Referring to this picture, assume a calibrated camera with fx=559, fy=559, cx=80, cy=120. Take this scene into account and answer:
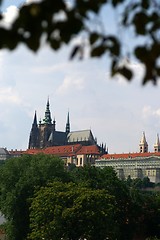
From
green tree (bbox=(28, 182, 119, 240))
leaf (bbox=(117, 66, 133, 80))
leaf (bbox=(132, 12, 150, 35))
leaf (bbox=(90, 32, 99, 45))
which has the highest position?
leaf (bbox=(132, 12, 150, 35))

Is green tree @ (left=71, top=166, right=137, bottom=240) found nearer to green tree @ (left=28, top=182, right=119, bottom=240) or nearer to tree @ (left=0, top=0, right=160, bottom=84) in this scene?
green tree @ (left=28, top=182, right=119, bottom=240)

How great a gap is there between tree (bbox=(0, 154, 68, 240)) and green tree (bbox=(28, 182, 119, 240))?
5.81 metres

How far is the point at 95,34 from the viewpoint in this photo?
4559 mm

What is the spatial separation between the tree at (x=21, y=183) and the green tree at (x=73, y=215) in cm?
581

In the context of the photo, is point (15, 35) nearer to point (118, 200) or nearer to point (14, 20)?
point (14, 20)

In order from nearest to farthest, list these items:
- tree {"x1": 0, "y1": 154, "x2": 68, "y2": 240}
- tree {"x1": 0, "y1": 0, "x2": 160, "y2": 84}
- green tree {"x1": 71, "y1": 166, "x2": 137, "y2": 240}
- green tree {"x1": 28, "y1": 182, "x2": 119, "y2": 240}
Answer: tree {"x1": 0, "y1": 0, "x2": 160, "y2": 84} → green tree {"x1": 28, "y1": 182, "x2": 119, "y2": 240} → green tree {"x1": 71, "y1": 166, "x2": 137, "y2": 240} → tree {"x1": 0, "y1": 154, "x2": 68, "y2": 240}

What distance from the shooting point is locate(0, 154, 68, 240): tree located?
4706cm

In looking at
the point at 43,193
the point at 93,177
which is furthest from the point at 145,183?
the point at 43,193

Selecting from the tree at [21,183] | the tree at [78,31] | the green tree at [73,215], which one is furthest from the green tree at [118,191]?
the tree at [78,31]

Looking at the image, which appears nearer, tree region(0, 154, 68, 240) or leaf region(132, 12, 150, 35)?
leaf region(132, 12, 150, 35)

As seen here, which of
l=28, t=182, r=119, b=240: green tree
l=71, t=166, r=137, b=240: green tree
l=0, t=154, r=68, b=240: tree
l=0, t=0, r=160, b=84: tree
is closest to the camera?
l=0, t=0, r=160, b=84: tree

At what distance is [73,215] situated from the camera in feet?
123

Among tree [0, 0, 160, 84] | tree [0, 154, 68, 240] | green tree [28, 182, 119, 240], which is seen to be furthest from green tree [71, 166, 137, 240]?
tree [0, 0, 160, 84]

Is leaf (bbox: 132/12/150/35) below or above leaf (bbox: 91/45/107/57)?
above
